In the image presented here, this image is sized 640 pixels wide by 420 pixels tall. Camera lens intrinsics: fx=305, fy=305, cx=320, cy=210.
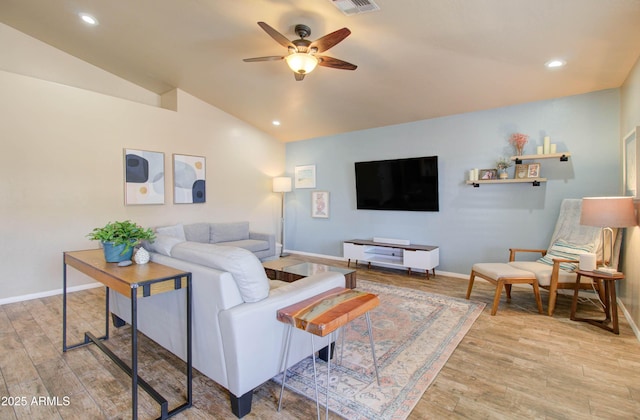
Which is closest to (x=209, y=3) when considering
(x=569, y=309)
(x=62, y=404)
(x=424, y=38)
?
(x=424, y=38)

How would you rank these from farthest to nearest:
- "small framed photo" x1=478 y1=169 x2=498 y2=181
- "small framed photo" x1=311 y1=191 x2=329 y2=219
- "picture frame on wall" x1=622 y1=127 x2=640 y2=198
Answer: "small framed photo" x1=311 y1=191 x2=329 y2=219 → "small framed photo" x1=478 y1=169 x2=498 y2=181 → "picture frame on wall" x1=622 y1=127 x2=640 y2=198

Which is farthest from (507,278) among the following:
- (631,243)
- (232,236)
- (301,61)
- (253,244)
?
(232,236)

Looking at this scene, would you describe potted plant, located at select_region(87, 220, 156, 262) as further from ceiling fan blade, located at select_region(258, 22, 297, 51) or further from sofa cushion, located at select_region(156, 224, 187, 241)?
sofa cushion, located at select_region(156, 224, 187, 241)

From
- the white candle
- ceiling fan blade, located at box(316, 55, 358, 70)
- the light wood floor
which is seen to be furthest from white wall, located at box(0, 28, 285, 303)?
the white candle

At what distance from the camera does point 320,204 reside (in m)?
6.25

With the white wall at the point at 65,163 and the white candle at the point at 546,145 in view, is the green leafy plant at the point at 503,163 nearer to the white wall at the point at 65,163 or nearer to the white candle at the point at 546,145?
the white candle at the point at 546,145

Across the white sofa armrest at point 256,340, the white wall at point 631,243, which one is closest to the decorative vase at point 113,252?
the white sofa armrest at point 256,340

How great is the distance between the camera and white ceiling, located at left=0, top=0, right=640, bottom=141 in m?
2.57

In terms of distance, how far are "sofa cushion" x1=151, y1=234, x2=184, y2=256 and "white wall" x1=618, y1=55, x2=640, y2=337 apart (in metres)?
3.89

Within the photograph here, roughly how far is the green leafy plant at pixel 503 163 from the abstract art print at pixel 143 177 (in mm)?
4969

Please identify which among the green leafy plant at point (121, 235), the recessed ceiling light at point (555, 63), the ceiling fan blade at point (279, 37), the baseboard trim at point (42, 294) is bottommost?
the baseboard trim at point (42, 294)

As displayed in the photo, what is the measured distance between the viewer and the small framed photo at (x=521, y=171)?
156 inches

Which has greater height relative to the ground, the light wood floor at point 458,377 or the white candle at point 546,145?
the white candle at point 546,145

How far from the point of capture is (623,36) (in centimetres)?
257
